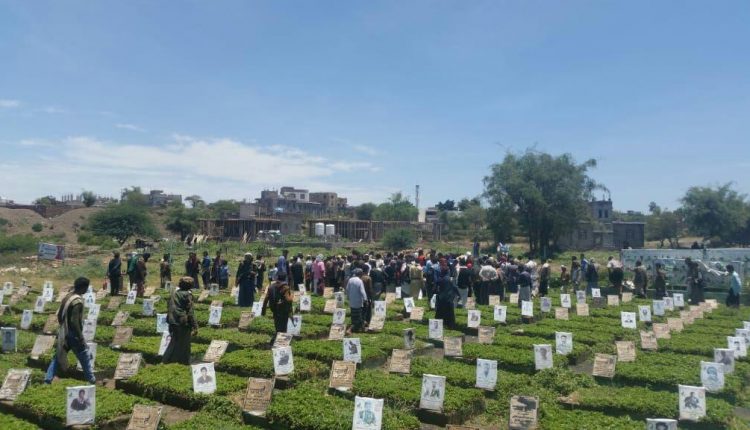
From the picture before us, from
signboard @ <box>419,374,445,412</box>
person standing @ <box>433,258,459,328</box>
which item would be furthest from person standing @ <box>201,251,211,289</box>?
signboard @ <box>419,374,445,412</box>

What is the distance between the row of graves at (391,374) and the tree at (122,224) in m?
59.3

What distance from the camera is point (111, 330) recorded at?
15.0 meters

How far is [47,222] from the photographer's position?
101 meters

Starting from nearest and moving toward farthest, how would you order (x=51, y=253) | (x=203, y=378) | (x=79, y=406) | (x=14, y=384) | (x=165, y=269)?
(x=79, y=406) < (x=14, y=384) < (x=203, y=378) < (x=165, y=269) < (x=51, y=253)

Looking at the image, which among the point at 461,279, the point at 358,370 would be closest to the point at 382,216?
the point at 461,279

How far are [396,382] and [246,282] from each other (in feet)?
33.3

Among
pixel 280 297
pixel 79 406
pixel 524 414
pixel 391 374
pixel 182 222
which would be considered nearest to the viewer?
pixel 79 406

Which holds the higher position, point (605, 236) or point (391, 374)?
point (605, 236)

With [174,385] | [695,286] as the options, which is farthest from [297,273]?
[695,286]

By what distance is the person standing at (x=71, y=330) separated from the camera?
964 cm

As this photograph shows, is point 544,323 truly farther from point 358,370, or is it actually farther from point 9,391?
point 9,391

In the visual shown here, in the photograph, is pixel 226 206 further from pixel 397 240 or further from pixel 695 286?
pixel 695 286

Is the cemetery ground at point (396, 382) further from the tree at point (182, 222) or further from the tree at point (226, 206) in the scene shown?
the tree at point (226, 206)

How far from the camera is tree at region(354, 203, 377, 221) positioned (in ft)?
443
